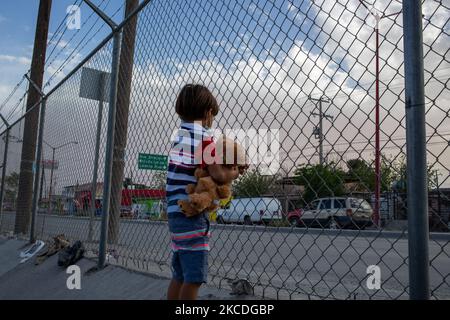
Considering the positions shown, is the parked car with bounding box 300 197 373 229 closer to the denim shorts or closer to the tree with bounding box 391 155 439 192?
the tree with bounding box 391 155 439 192

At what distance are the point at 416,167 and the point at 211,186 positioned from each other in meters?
0.89

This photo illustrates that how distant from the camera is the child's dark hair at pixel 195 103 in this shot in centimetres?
235

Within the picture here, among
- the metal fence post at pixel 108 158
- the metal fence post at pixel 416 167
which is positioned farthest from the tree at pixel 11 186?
the metal fence post at pixel 416 167

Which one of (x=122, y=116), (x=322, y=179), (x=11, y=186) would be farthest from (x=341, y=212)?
(x=11, y=186)

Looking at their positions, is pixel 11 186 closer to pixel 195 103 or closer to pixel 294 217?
pixel 294 217

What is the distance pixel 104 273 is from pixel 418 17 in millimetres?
3192

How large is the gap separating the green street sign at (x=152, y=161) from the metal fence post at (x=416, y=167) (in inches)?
91.7

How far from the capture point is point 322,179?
2496 mm

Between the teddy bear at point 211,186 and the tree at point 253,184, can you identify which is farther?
the tree at point 253,184

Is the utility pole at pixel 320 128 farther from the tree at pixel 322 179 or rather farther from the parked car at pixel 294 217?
the parked car at pixel 294 217

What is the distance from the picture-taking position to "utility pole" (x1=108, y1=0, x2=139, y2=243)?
14.6 feet

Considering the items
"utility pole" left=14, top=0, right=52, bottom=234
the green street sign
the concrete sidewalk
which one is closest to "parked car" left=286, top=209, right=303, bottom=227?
the concrete sidewalk

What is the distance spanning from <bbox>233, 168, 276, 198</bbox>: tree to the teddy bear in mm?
682
